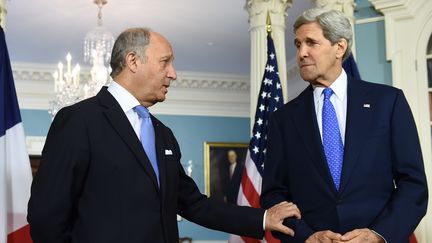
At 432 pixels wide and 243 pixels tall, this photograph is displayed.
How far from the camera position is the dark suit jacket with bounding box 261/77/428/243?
1894mm

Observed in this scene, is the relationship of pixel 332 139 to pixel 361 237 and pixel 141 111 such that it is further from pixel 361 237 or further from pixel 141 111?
pixel 141 111

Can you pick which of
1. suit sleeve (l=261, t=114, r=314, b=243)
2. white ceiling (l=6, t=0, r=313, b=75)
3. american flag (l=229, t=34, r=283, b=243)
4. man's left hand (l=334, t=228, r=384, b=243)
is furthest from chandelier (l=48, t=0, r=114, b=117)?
man's left hand (l=334, t=228, r=384, b=243)

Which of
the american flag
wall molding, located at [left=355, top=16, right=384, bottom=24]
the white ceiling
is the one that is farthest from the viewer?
the white ceiling

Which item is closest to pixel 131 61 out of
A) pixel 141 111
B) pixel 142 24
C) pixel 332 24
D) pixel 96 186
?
pixel 141 111

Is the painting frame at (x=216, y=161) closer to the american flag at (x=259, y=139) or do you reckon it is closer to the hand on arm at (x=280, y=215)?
the american flag at (x=259, y=139)

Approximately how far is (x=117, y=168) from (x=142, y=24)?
19.9 feet

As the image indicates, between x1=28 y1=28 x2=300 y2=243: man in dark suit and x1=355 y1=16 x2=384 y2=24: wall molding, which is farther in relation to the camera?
x1=355 y1=16 x2=384 y2=24: wall molding

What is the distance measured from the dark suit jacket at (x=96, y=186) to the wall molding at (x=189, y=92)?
7910 mm

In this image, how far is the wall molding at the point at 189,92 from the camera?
9570mm

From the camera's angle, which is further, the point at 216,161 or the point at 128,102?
the point at 216,161

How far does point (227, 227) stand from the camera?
225 cm

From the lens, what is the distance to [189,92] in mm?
10227

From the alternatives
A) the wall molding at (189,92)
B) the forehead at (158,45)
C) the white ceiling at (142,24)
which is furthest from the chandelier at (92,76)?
the forehead at (158,45)

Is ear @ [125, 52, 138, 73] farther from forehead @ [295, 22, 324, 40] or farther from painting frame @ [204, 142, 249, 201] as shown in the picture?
painting frame @ [204, 142, 249, 201]
